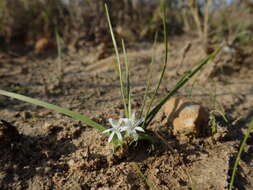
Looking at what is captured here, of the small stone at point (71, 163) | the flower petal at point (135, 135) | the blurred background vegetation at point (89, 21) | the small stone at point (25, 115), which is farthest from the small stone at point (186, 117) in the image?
the blurred background vegetation at point (89, 21)

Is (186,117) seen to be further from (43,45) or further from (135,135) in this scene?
(43,45)

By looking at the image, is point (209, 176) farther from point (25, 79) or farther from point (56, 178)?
point (25, 79)

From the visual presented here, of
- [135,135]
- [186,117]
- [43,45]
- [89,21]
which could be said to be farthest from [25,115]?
[89,21]

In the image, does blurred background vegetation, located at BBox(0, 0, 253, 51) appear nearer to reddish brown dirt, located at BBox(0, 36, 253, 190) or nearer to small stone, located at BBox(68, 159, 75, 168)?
reddish brown dirt, located at BBox(0, 36, 253, 190)

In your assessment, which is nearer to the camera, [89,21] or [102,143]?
[102,143]

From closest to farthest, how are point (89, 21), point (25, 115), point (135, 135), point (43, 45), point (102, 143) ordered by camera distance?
point (135, 135)
point (102, 143)
point (25, 115)
point (43, 45)
point (89, 21)

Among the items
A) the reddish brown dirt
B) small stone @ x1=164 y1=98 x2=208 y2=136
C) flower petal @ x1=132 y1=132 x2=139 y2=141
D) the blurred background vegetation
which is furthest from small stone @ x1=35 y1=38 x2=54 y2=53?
flower petal @ x1=132 y1=132 x2=139 y2=141

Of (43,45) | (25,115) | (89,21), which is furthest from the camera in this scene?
(89,21)
